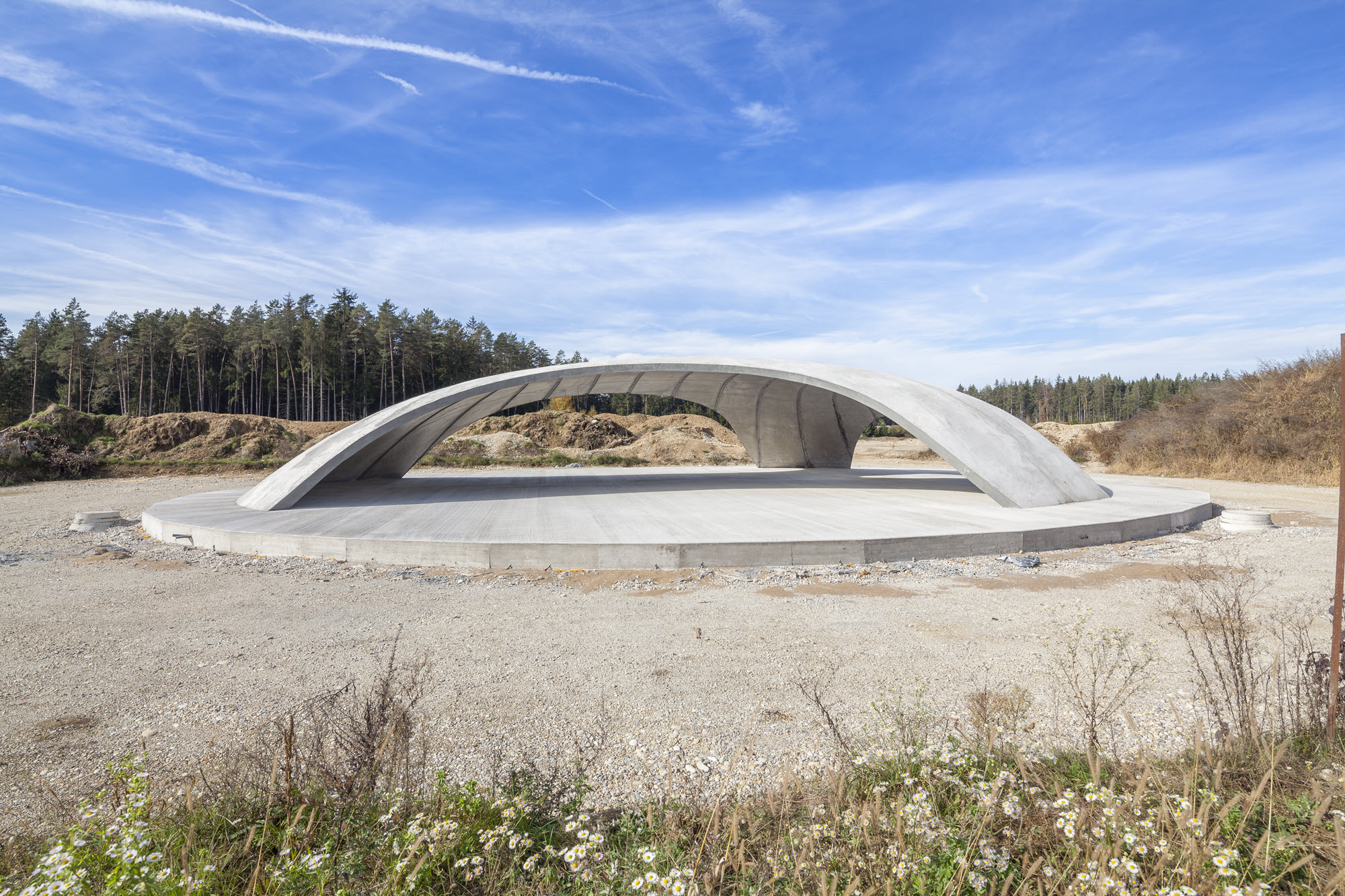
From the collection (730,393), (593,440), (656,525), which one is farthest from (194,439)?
(656,525)

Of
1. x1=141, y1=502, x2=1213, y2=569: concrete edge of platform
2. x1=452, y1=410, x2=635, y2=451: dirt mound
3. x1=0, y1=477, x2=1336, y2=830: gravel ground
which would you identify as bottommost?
x1=0, y1=477, x2=1336, y2=830: gravel ground

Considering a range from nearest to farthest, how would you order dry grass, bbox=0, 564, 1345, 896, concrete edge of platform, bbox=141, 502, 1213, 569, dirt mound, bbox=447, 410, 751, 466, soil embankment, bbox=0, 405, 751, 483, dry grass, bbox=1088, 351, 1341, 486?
dry grass, bbox=0, 564, 1345, 896
concrete edge of platform, bbox=141, 502, 1213, 569
dry grass, bbox=1088, 351, 1341, 486
soil embankment, bbox=0, 405, 751, 483
dirt mound, bbox=447, 410, 751, 466

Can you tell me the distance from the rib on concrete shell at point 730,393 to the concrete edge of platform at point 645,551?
82.5 inches

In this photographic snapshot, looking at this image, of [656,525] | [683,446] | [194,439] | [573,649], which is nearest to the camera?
[573,649]

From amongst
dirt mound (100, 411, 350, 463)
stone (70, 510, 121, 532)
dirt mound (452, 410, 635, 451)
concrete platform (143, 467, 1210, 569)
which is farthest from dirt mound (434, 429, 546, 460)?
stone (70, 510, 121, 532)

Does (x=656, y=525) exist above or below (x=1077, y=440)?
below

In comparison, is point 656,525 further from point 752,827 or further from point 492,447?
point 492,447

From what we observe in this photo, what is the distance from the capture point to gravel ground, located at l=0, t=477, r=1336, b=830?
301 centimetres

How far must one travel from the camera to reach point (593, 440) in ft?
96.4

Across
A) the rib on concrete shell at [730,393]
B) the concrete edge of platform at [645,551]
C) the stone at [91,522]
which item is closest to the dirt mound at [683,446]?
the rib on concrete shell at [730,393]

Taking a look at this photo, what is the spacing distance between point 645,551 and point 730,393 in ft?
35.9

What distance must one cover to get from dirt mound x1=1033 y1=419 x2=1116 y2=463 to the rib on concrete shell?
11.8 metres

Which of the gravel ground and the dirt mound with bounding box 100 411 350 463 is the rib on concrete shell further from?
the dirt mound with bounding box 100 411 350 463

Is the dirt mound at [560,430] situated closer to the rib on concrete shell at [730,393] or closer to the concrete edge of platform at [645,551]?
the rib on concrete shell at [730,393]
